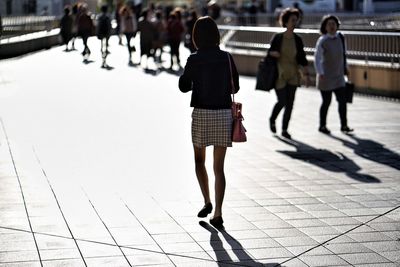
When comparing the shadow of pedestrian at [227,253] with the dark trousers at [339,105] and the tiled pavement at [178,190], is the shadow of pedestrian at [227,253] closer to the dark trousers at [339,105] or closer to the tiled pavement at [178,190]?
the tiled pavement at [178,190]

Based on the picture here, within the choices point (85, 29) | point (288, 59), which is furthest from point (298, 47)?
point (85, 29)

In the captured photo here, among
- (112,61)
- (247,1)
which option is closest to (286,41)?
(112,61)

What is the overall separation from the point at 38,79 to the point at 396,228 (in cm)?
1663

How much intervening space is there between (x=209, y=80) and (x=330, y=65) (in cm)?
641

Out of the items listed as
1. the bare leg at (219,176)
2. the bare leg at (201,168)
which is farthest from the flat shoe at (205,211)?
the bare leg at (219,176)

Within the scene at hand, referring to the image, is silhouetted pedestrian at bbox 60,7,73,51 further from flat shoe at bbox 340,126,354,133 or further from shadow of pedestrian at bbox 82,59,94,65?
flat shoe at bbox 340,126,354,133

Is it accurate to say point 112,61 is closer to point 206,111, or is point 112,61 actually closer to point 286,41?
point 286,41

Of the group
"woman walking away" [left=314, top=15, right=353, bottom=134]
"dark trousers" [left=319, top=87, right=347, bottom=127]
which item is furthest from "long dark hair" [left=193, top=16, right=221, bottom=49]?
"dark trousers" [left=319, top=87, right=347, bottom=127]

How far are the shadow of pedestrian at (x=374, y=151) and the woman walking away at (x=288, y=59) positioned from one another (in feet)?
2.67

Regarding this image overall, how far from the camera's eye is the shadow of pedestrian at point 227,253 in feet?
23.0

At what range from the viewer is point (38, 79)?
23891mm

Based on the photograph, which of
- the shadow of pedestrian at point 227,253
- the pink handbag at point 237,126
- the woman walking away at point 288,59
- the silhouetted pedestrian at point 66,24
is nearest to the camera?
the shadow of pedestrian at point 227,253

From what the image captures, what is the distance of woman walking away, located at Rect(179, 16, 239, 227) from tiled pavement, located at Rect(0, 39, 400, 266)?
0.68 m

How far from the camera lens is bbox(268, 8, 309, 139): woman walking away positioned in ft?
44.6
